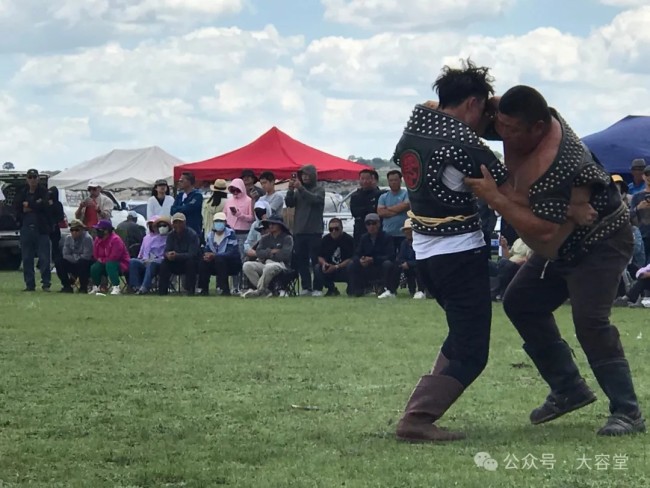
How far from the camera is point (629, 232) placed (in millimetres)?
6848

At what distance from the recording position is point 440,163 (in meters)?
6.45

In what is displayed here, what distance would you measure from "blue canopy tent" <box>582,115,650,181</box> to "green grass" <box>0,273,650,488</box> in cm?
717

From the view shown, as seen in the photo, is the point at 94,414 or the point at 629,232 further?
the point at 94,414

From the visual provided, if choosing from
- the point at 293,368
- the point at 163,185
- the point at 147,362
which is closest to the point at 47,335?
the point at 147,362

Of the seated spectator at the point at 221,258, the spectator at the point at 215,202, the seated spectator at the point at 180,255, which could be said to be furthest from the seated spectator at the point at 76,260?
the seated spectator at the point at 221,258

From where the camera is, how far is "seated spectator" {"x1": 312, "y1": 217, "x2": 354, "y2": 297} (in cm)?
1948

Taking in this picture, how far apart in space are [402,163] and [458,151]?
35cm

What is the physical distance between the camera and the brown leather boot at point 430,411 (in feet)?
21.5

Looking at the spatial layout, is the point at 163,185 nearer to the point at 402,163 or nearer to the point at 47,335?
the point at 47,335

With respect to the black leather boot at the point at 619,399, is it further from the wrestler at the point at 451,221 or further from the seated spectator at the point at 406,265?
the seated spectator at the point at 406,265

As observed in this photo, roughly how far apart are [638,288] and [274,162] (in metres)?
10.8

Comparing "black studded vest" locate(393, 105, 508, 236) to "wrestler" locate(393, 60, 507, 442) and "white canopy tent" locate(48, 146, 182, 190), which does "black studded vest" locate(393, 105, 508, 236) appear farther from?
"white canopy tent" locate(48, 146, 182, 190)

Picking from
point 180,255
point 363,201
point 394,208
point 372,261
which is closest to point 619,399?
point 394,208

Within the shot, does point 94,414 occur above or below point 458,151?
below
